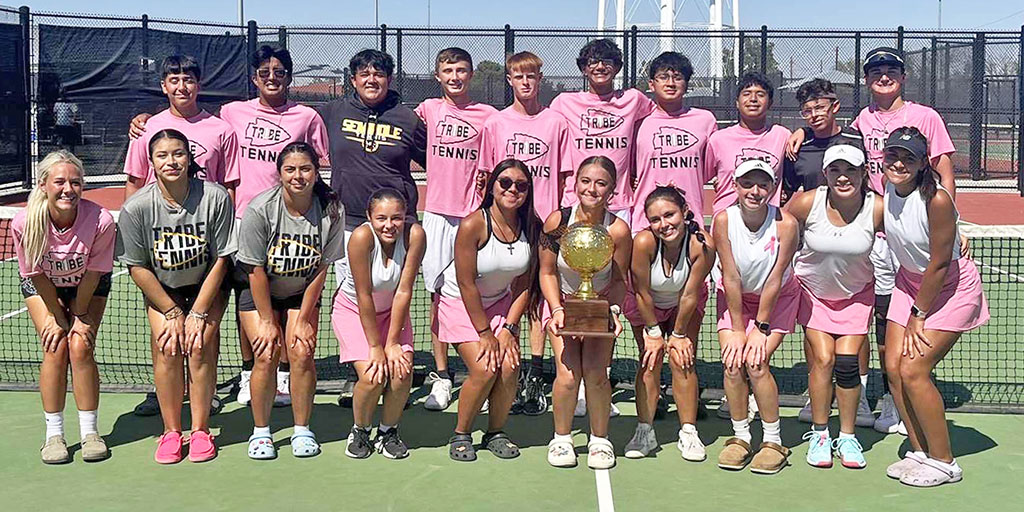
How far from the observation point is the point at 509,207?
19.3 feet

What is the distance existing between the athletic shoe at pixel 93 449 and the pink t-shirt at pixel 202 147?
1556 millimetres

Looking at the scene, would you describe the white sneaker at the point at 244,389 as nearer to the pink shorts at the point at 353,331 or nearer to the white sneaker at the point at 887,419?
the pink shorts at the point at 353,331

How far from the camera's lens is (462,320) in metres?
6.12

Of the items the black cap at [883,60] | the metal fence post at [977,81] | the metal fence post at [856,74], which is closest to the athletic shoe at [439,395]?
the black cap at [883,60]

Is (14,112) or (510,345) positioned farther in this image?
(14,112)

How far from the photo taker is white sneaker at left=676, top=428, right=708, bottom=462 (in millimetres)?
5984

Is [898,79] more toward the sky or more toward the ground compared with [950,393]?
more toward the sky

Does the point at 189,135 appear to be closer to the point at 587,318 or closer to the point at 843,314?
the point at 587,318

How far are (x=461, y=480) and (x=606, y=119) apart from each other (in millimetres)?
2570

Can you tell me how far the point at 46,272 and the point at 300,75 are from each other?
1396cm

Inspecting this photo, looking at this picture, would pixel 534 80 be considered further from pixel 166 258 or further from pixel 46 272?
pixel 46 272

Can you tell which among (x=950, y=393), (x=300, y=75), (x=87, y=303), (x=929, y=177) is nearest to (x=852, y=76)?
(x=300, y=75)

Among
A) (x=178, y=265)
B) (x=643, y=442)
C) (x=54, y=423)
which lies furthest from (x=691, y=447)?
(x=54, y=423)

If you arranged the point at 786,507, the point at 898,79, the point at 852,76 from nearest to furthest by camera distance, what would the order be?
the point at 786,507 < the point at 898,79 < the point at 852,76
